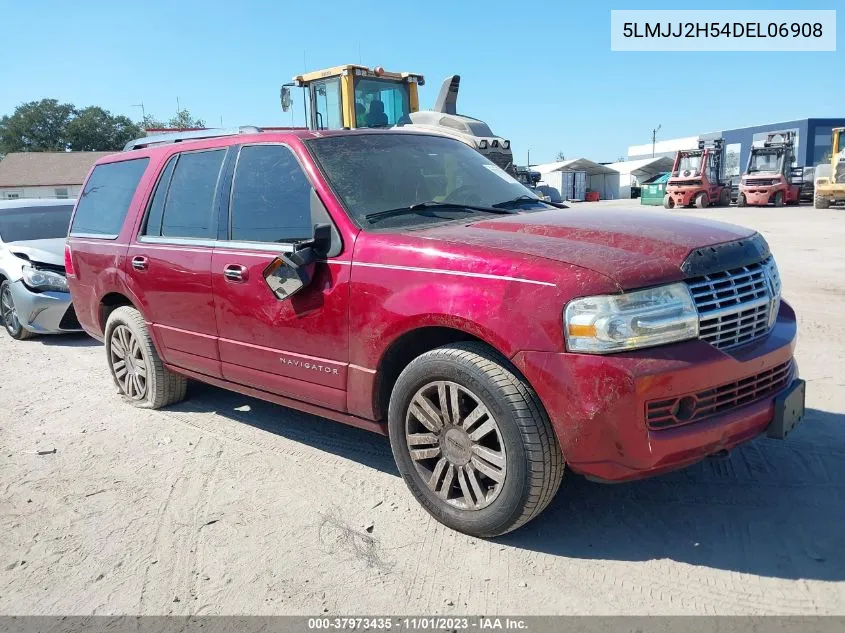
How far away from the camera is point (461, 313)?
9.74 feet

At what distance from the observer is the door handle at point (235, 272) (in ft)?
12.9

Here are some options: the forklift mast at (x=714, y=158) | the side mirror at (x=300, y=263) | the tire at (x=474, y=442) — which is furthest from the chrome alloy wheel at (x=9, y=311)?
the forklift mast at (x=714, y=158)

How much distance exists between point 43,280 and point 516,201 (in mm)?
6227

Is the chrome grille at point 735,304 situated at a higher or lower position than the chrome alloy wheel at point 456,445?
higher

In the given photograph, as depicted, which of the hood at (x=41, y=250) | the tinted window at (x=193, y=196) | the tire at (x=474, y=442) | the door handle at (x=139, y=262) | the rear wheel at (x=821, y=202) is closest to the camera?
the tire at (x=474, y=442)

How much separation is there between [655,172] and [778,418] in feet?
182

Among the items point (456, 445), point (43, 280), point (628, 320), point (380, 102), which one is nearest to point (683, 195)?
point (380, 102)

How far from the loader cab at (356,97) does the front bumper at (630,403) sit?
9842mm

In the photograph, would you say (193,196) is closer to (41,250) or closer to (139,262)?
(139,262)

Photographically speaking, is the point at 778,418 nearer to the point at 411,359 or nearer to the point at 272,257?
the point at 411,359

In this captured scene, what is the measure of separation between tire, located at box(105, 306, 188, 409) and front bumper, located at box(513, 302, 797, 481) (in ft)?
10.9

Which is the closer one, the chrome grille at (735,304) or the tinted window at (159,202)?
the chrome grille at (735,304)

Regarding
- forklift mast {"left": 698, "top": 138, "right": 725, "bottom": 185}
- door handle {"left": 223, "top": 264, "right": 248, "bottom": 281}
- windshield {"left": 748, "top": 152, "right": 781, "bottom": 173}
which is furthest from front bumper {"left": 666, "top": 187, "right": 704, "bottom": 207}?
door handle {"left": 223, "top": 264, "right": 248, "bottom": 281}

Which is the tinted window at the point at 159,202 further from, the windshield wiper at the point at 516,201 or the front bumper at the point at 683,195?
the front bumper at the point at 683,195
